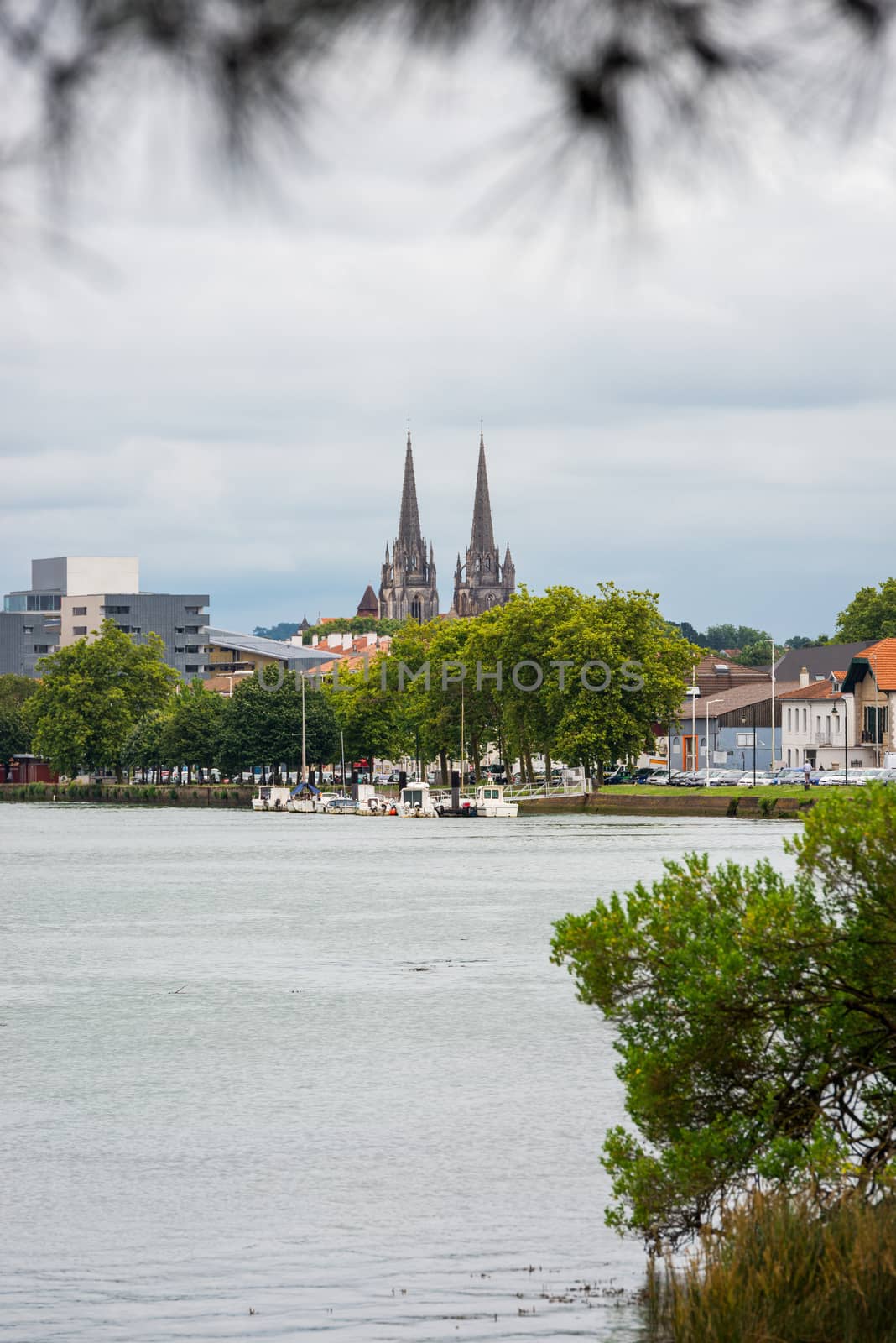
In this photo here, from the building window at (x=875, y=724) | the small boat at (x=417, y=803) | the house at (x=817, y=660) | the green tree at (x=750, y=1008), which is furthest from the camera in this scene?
the house at (x=817, y=660)

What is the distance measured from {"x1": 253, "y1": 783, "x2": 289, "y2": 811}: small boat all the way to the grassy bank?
115 meters

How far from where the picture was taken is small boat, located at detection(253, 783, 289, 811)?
125 metres

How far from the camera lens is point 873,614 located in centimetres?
11725

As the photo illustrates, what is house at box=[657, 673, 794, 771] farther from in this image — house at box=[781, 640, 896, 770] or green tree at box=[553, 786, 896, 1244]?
green tree at box=[553, 786, 896, 1244]

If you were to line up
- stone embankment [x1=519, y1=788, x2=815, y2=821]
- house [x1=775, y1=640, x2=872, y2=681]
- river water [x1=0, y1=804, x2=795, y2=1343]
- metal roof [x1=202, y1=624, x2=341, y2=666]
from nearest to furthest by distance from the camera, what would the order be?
river water [x1=0, y1=804, x2=795, y2=1343] → stone embankment [x1=519, y1=788, x2=815, y2=821] → house [x1=775, y1=640, x2=872, y2=681] → metal roof [x1=202, y1=624, x2=341, y2=666]

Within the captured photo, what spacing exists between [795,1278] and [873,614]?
11134cm

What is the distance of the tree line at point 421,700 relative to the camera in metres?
99.8

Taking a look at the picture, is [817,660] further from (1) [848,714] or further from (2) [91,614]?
(2) [91,614]

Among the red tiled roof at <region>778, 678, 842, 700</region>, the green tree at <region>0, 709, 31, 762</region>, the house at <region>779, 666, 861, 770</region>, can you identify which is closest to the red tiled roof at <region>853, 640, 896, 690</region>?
the house at <region>779, 666, 861, 770</region>

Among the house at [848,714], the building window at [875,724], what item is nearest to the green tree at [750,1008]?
the house at [848,714]

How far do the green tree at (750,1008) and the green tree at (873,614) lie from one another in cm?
10501

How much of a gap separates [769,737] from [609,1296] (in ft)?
368

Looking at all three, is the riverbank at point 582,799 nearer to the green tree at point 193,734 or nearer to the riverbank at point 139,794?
the riverbank at point 139,794

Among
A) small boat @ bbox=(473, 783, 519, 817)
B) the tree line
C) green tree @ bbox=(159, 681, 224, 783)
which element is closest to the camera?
the tree line
